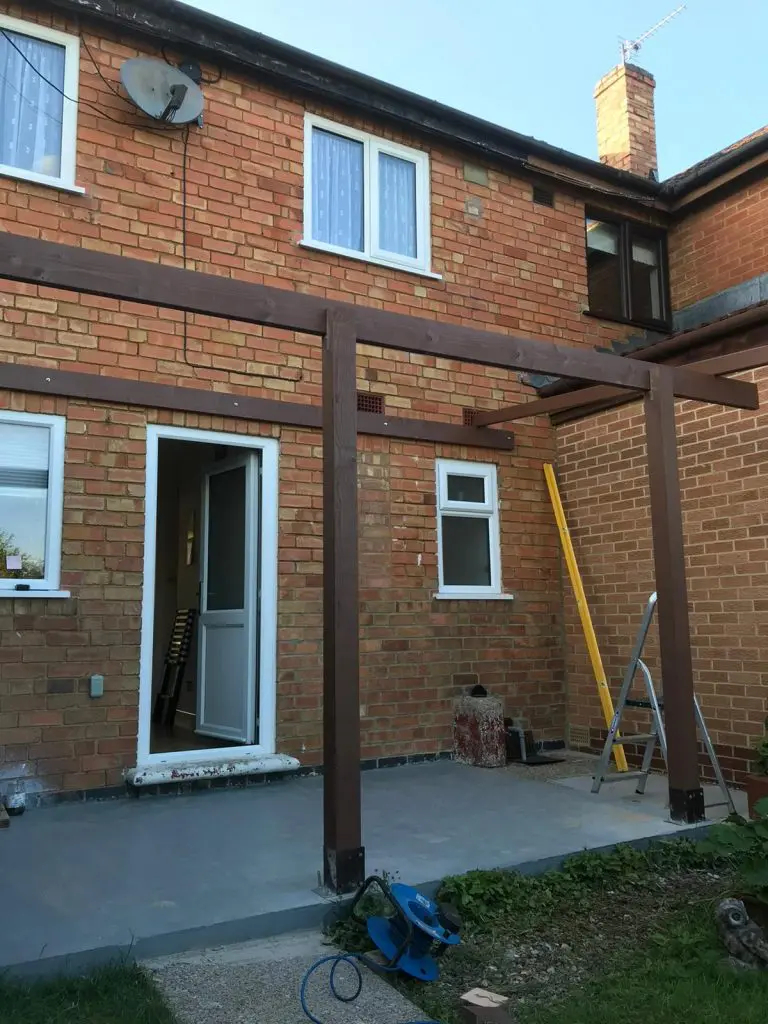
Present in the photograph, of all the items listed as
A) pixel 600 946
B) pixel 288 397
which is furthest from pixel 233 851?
pixel 288 397

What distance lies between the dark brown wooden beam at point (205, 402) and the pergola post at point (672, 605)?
2.17m

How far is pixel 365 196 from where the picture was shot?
7.06 meters

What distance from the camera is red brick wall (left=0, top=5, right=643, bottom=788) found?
211 inches

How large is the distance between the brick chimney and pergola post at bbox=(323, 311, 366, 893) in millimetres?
7587

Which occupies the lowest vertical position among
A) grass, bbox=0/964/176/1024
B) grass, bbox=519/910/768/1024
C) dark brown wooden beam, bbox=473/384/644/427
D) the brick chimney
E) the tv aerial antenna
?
grass, bbox=519/910/768/1024

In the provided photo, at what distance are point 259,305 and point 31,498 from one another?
246 centimetres

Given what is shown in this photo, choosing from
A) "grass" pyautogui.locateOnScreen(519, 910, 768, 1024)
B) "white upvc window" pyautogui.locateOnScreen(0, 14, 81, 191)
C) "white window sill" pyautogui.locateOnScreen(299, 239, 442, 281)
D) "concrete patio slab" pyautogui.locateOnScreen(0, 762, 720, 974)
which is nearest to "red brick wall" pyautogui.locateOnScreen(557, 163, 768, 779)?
"concrete patio slab" pyautogui.locateOnScreen(0, 762, 720, 974)

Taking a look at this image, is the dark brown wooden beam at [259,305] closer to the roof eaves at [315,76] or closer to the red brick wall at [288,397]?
Answer: the red brick wall at [288,397]

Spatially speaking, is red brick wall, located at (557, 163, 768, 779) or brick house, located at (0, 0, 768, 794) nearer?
brick house, located at (0, 0, 768, 794)

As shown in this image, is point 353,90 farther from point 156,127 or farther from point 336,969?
point 336,969

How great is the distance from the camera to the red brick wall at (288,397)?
5.35 meters

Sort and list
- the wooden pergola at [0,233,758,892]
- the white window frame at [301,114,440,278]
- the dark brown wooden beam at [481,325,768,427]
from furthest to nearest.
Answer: the white window frame at [301,114,440,278] → the dark brown wooden beam at [481,325,768,427] → the wooden pergola at [0,233,758,892]

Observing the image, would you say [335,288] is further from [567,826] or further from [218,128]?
[567,826]

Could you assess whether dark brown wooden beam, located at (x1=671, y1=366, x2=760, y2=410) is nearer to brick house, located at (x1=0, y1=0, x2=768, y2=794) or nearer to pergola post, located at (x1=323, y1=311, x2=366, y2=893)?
brick house, located at (x1=0, y1=0, x2=768, y2=794)
